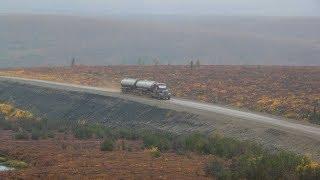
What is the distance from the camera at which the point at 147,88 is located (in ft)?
195

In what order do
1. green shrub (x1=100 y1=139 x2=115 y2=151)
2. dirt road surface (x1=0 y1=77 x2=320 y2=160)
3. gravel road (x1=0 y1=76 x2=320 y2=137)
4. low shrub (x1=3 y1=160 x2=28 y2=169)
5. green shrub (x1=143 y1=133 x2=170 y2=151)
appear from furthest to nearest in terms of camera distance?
gravel road (x1=0 y1=76 x2=320 y2=137)
green shrub (x1=143 y1=133 x2=170 y2=151)
green shrub (x1=100 y1=139 x2=115 y2=151)
dirt road surface (x1=0 y1=77 x2=320 y2=160)
low shrub (x1=3 y1=160 x2=28 y2=169)

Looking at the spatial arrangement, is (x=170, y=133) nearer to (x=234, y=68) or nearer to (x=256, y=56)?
A: (x=234, y=68)

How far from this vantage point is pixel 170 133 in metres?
45.8

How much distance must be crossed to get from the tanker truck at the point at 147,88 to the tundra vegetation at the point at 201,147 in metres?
7.75

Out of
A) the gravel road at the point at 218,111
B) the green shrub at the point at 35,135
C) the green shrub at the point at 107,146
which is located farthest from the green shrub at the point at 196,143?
the green shrub at the point at 35,135

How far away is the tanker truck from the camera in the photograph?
190 feet

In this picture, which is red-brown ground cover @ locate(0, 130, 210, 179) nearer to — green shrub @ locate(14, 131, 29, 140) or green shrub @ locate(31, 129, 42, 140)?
green shrub @ locate(14, 131, 29, 140)

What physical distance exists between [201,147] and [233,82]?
32912mm

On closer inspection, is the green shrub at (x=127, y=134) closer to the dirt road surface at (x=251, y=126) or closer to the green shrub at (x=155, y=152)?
the dirt road surface at (x=251, y=126)

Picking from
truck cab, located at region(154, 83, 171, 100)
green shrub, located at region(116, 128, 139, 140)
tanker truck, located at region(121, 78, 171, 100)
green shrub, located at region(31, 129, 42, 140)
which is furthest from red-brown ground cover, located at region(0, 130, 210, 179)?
tanker truck, located at region(121, 78, 171, 100)

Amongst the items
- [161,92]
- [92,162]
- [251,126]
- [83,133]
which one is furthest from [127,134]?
[161,92]

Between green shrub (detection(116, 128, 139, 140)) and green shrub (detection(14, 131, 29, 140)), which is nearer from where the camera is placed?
green shrub (detection(14, 131, 29, 140))

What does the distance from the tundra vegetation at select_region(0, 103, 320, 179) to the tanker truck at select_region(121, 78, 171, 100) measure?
7.75 meters

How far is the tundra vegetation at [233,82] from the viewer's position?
5500 centimetres
